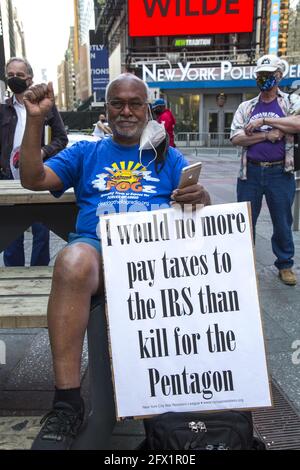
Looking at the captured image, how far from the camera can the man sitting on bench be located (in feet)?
6.33

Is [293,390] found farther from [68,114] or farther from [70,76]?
[70,76]

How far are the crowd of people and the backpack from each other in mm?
332

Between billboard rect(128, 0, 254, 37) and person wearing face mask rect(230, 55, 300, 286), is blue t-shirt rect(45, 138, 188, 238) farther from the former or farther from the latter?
billboard rect(128, 0, 254, 37)

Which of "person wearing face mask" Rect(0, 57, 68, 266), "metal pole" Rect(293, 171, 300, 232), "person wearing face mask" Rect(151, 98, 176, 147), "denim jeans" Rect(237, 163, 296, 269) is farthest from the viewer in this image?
"person wearing face mask" Rect(151, 98, 176, 147)

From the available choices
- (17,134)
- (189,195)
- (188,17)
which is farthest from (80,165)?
(188,17)

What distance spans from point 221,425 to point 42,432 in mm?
727

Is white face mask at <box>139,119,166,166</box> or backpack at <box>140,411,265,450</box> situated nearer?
backpack at <box>140,411,265,450</box>

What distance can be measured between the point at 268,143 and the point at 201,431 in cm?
296

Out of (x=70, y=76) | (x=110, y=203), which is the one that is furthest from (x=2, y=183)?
(x=70, y=76)

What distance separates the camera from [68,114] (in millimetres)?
38500

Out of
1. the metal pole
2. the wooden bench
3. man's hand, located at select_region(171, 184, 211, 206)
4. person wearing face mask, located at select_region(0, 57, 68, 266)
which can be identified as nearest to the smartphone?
man's hand, located at select_region(171, 184, 211, 206)

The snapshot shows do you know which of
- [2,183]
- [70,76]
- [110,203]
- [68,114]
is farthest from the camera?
[70,76]

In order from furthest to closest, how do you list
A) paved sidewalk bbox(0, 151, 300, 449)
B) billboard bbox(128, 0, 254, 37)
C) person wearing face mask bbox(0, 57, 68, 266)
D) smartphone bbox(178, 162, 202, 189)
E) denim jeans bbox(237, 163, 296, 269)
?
1. billboard bbox(128, 0, 254, 37)
2. denim jeans bbox(237, 163, 296, 269)
3. person wearing face mask bbox(0, 57, 68, 266)
4. paved sidewalk bbox(0, 151, 300, 449)
5. smartphone bbox(178, 162, 202, 189)

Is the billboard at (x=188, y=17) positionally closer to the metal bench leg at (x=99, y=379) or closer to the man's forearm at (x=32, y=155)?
the man's forearm at (x=32, y=155)
